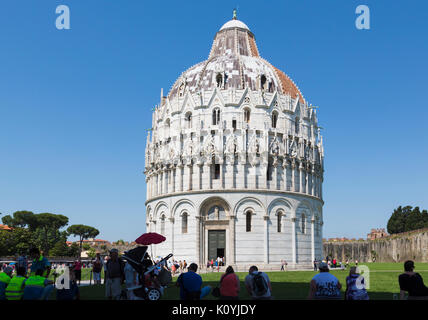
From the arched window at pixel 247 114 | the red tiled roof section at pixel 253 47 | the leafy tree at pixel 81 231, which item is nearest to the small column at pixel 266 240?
the arched window at pixel 247 114

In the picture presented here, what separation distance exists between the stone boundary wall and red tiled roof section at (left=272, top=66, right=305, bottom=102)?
34.0 m

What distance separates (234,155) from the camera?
2110 inches

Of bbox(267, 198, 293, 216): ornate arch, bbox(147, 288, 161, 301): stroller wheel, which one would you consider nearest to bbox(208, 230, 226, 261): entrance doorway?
bbox(267, 198, 293, 216): ornate arch

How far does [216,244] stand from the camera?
5288 centimetres

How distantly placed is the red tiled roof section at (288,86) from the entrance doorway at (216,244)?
811 inches

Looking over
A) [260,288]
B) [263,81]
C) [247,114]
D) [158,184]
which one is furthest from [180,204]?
[260,288]

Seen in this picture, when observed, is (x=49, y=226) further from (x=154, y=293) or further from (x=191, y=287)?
(x=191, y=287)

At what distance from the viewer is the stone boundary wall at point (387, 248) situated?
258ft

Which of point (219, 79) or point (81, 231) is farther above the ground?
point (219, 79)

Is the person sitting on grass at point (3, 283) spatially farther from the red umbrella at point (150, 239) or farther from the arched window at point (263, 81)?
the arched window at point (263, 81)

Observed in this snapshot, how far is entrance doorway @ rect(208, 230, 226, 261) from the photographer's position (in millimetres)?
52750

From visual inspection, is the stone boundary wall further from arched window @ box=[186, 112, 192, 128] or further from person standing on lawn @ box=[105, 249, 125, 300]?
person standing on lawn @ box=[105, 249, 125, 300]

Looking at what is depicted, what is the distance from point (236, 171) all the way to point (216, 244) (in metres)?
8.65
